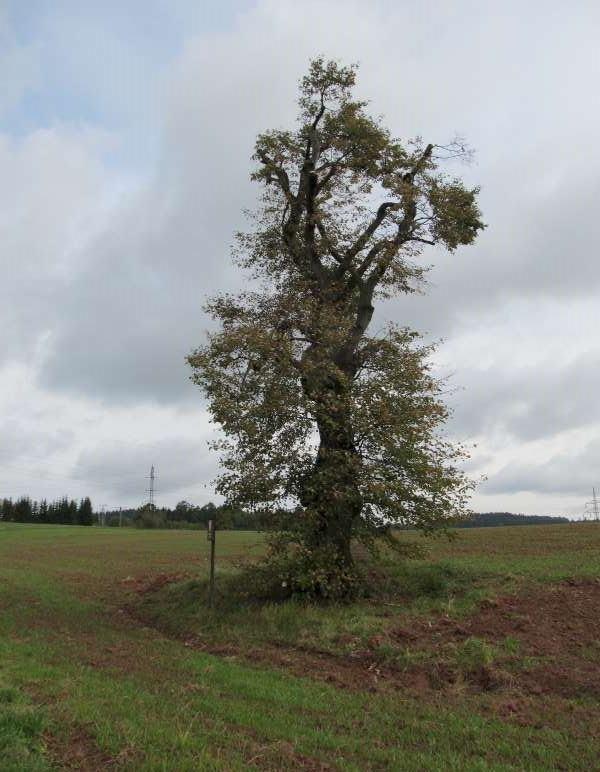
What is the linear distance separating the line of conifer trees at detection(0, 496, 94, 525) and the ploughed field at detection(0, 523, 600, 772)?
153 m

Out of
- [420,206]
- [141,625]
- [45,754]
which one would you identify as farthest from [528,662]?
[420,206]

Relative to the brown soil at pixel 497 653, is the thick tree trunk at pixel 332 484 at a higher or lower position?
higher

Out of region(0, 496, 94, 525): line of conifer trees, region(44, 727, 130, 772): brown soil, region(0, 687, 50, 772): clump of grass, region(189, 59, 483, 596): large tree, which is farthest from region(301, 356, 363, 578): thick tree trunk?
region(0, 496, 94, 525): line of conifer trees

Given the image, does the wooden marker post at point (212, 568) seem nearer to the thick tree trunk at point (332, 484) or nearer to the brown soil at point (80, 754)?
the thick tree trunk at point (332, 484)

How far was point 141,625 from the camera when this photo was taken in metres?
15.3

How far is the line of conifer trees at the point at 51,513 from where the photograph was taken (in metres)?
159

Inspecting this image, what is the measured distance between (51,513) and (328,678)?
165 metres

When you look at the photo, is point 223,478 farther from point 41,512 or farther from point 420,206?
point 41,512

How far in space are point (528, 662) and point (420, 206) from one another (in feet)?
41.6

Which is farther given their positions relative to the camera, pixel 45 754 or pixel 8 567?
pixel 8 567

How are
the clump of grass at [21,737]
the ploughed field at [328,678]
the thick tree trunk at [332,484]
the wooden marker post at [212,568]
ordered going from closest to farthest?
the clump of grass at [21,737] → the ploughed field at [328,678] → the thick tree trunk at [332,484] → the wooden marker post at [212,568]

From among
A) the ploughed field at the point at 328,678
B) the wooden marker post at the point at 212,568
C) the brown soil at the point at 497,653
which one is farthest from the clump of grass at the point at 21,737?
the wooden marker post at the point at 212,568

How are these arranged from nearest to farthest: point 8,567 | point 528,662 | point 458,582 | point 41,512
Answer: point 528,662
point 458,582
point 8,567
point 41,512

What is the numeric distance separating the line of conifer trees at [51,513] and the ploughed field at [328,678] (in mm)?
152767
